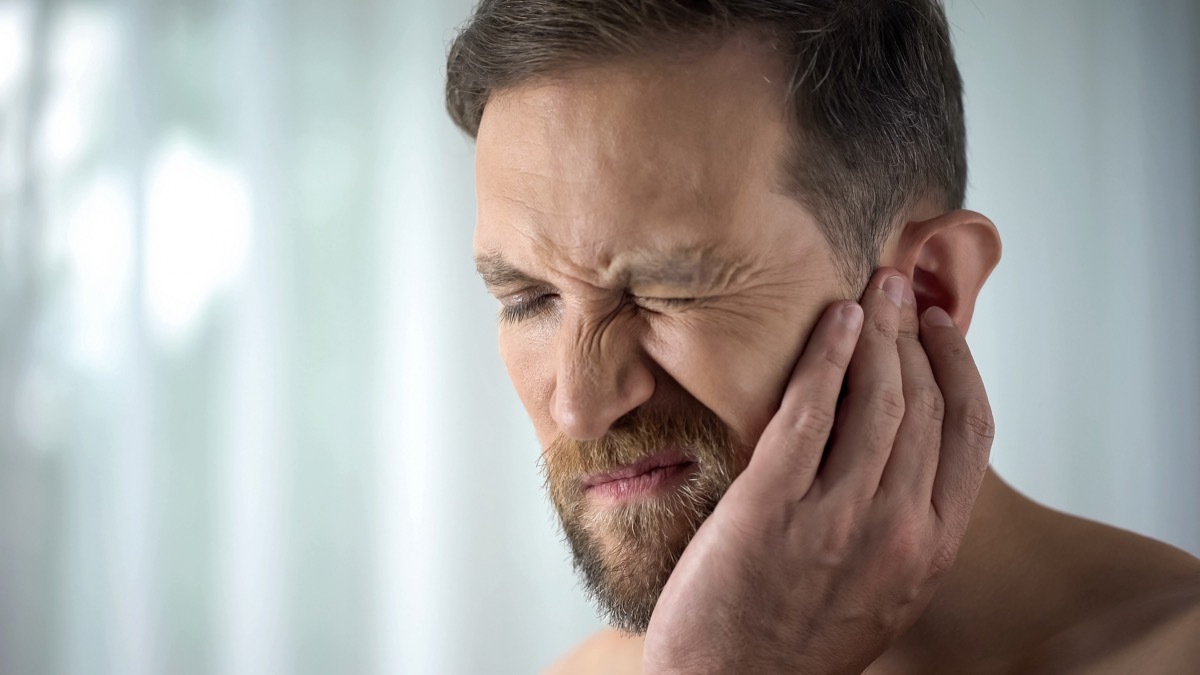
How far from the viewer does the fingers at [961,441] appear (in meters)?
1.03

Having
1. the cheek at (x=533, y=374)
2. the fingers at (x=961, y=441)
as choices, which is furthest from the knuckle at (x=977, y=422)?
the cheek at (x=533, y=374)

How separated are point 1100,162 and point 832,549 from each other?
5.46 ft

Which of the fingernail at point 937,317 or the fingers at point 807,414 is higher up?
the fingernail at point 937,317

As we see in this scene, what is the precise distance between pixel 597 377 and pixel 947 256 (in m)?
0.45

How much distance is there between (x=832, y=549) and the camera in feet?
3.26

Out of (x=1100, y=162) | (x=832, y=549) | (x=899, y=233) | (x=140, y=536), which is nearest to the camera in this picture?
(x=832, y=549)

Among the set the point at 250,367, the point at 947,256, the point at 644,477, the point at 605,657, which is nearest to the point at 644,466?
the point at 644,477

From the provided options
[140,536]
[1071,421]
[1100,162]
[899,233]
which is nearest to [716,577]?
[899,233]

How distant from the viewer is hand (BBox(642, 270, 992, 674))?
0.99 metres

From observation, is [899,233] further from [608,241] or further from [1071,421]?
[1071,421]

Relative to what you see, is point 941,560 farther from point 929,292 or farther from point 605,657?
point 605,657

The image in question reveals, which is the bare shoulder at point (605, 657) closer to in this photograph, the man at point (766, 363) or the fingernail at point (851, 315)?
the man at point (766, 363)

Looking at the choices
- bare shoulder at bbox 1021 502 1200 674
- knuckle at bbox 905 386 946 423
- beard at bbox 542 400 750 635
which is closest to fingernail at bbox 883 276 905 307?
knuckle at bbox 905 386 946 423

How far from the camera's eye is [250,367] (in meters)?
2.50
